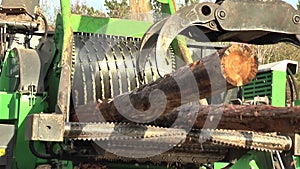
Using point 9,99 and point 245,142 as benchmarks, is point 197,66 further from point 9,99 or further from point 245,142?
point 9,99

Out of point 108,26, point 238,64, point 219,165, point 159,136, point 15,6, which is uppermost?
point 15,6

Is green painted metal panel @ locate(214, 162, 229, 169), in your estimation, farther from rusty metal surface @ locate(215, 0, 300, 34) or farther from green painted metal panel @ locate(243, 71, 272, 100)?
rusty metal surface @ locate(215, 0, 300, 34)

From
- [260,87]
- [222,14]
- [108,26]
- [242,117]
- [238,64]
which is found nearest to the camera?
[238,64]

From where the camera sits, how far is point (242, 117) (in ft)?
12.3

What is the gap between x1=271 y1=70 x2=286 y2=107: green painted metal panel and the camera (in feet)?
20.3

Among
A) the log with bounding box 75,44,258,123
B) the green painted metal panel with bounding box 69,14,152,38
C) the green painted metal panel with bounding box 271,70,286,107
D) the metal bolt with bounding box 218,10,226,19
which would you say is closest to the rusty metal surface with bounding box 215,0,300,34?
the metal bolt with bounding box 218,10,226,19

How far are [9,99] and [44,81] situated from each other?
372mm

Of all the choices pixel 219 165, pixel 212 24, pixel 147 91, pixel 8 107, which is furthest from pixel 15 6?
pixel 212 24

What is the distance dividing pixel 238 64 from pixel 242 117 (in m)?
0.64

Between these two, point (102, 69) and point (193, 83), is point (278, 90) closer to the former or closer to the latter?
point (102, 69)

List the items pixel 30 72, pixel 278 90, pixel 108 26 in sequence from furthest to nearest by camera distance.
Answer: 1. pixel 278 90
2. pixel 108 26
3. pixel 30 72

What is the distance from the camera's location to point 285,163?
17.2 feet

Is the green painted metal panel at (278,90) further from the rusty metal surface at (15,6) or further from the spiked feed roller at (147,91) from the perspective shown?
the rusty metal surface at (15,6)

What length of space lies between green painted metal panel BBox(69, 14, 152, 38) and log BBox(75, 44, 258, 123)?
1.28 meters
